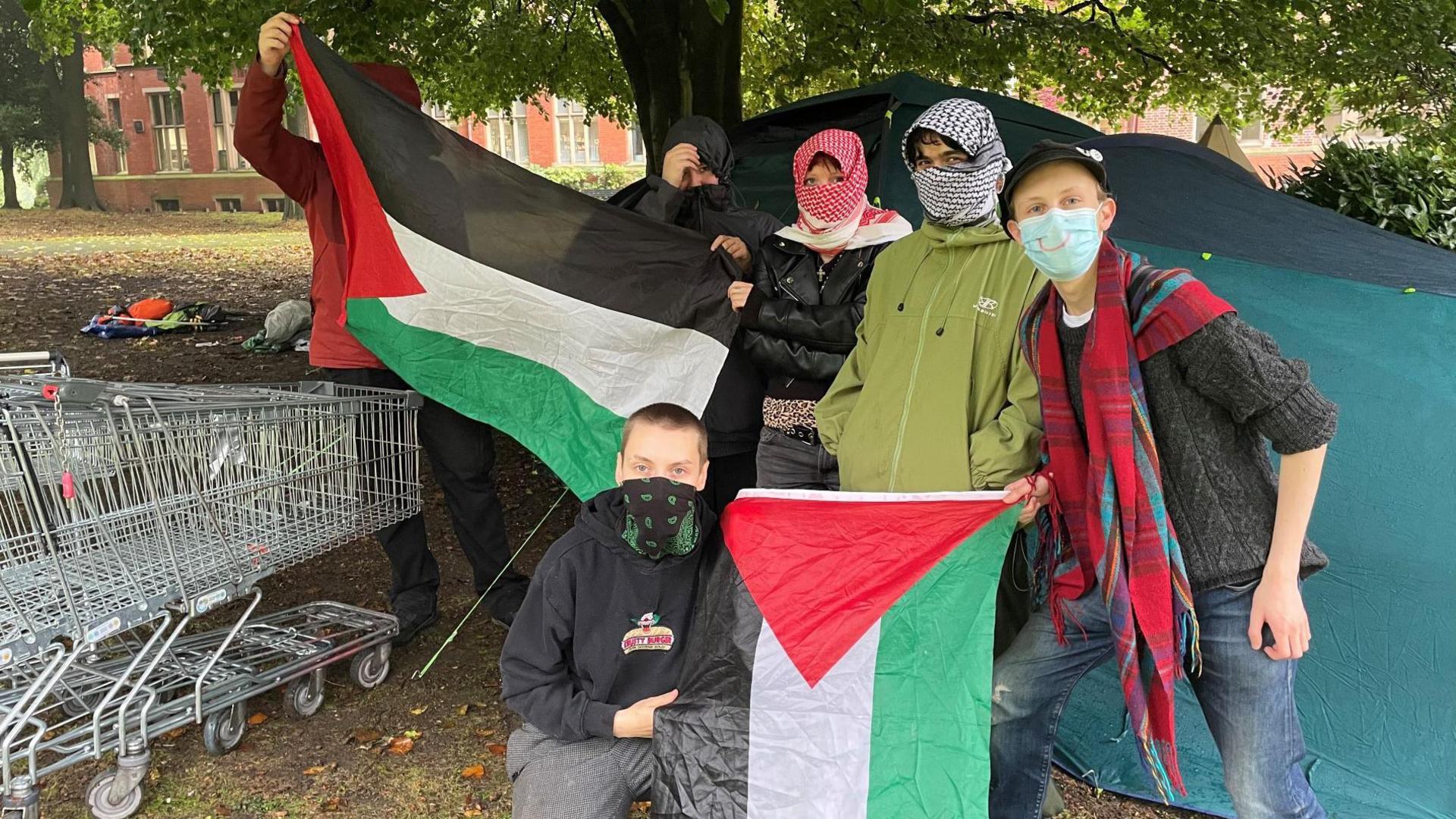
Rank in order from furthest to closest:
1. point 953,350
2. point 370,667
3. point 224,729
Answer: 1. point 370,667
2. point 224,729
3. point 953,350

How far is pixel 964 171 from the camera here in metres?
2.86

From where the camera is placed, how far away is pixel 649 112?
7.98 m

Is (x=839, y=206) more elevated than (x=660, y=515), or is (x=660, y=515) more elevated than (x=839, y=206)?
(x=839, y=206)

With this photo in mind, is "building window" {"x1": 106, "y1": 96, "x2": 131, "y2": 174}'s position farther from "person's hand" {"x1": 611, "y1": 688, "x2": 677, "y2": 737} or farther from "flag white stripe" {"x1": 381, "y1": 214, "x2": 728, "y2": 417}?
"person's hand" {"x1": 611, "y1": 688, "x2": 677, "y2": 737}

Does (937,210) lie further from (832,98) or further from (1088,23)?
(1088,23)

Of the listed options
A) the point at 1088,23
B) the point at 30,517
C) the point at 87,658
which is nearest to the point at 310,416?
the point at 30,517

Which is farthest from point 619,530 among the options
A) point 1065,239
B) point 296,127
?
point 296,127

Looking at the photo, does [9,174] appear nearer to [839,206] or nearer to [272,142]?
[272,142]

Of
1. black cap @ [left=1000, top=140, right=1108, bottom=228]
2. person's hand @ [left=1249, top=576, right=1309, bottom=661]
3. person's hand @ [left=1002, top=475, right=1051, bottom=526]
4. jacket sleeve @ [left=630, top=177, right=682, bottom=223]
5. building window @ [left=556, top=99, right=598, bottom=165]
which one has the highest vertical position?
building window @ [left=556, top=99, right=598, bottom=165]

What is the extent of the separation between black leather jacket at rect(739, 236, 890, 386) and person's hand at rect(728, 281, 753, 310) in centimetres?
3

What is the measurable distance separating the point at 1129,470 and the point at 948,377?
0.64 metres

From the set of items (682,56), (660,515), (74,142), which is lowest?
(660,515)

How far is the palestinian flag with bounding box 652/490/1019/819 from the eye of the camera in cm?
254

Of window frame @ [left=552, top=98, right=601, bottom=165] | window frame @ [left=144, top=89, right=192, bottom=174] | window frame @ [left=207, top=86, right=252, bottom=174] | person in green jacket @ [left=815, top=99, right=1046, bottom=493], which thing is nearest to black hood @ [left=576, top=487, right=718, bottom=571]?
person in green jacket @ [left=815, top=99, right=1046, bottom=493]
